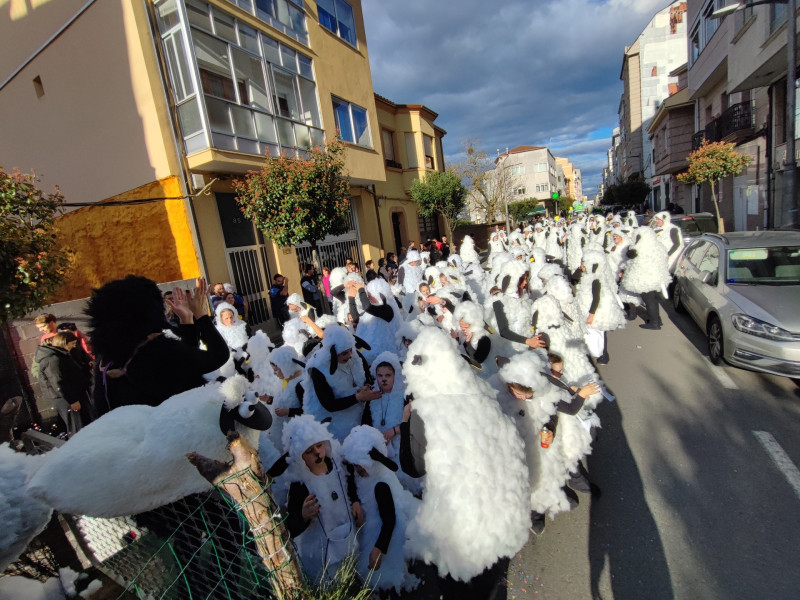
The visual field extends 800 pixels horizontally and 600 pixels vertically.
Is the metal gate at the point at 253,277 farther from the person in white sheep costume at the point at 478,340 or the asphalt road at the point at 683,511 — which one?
the asphalt road at the point at 683,511

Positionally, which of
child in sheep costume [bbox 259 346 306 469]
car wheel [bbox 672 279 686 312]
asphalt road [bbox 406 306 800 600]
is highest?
child in sheep costume [bbox 259 346 306 469]

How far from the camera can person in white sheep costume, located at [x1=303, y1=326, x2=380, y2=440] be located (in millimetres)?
3270

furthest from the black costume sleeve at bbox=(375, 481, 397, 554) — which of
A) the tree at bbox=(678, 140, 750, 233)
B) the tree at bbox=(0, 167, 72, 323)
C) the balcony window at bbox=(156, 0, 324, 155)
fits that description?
the tree at bbox=(678, 140, 750, 233)

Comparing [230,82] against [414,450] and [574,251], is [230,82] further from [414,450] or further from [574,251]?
[414,450]

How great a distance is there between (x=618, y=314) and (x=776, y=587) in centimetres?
338

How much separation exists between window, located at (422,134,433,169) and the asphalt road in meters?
19.5

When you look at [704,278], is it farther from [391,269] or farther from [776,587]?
[391,269]

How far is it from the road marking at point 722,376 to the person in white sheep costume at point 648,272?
64.3 inches

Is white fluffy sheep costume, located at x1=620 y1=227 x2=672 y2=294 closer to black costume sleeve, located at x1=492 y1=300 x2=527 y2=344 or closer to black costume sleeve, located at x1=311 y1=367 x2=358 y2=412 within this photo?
black costume sleeve, located at x1=492 y1=300 x2=527 y2=344

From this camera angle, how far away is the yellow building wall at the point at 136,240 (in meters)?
9.37

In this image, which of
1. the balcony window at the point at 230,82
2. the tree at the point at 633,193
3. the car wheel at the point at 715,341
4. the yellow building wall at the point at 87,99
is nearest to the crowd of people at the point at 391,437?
the car wheel at the point at 715,341

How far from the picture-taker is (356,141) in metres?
14.2

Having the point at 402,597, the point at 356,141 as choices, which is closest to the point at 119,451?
the point at 402,597

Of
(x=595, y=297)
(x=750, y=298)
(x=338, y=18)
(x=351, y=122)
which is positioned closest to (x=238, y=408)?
(x=595, y=297)
